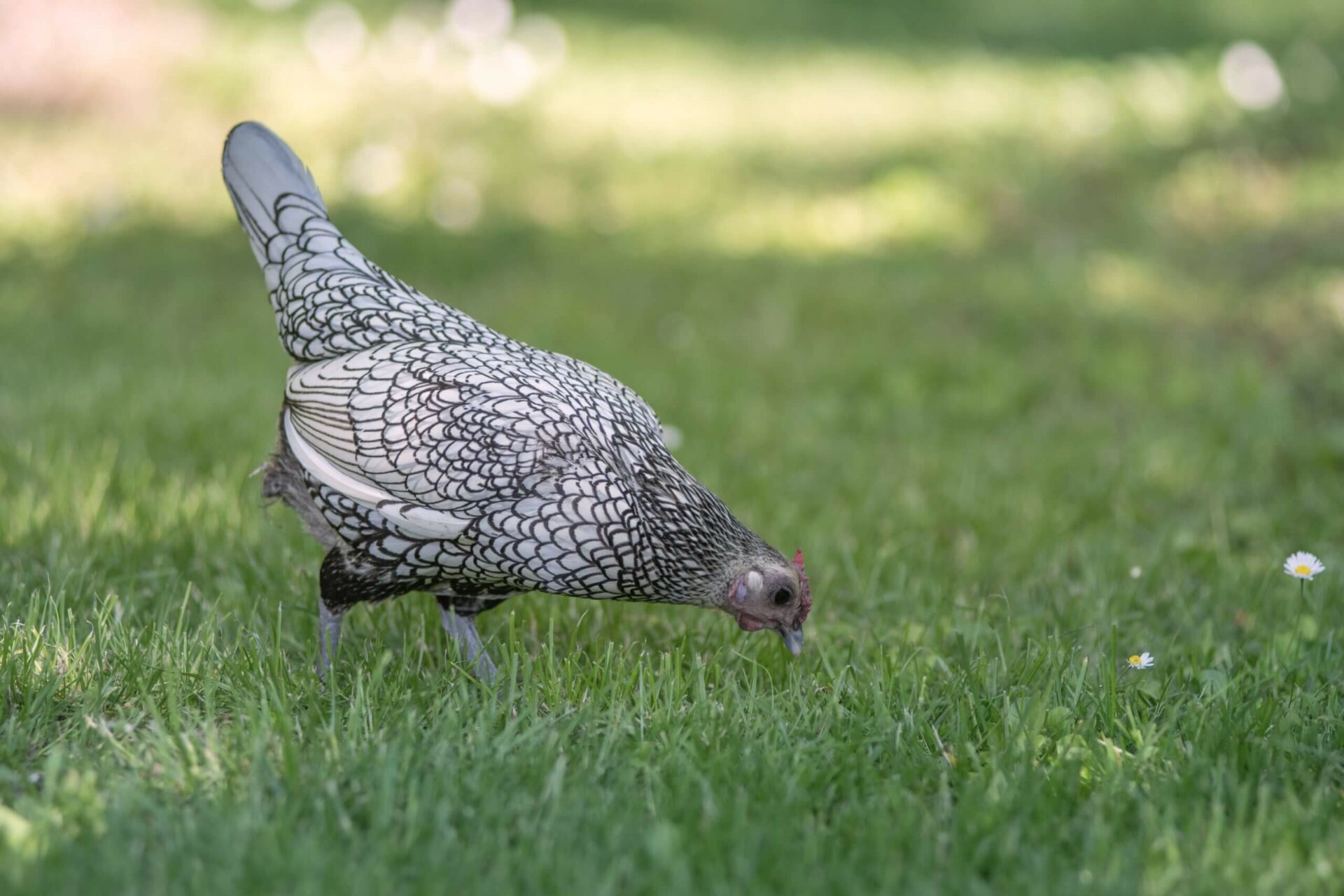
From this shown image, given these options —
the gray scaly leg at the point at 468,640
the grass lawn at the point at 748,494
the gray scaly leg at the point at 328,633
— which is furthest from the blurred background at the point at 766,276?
the gray scaly leg at the point at 468,640

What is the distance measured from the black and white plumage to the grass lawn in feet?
0.69

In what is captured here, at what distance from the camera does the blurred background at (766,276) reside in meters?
4.28

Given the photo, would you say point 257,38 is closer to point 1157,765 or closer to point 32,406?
point 32,406

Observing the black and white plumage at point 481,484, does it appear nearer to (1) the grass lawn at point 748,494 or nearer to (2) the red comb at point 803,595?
(2) the red comb at point 803,595

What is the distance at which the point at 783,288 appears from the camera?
279 inches

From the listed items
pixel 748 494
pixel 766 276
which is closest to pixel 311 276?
pixel 748 494

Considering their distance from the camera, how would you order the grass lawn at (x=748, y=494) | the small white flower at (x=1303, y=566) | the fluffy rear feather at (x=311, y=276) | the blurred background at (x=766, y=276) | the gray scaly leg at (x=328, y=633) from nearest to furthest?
the grass lawn at (x=748, y=494) → the gray scaly leg at (x=328, y=633) → the fluffy rear feather at (x=311, y=276) → the small white flower at (x=1303, y=566) → the blurred background at (x=766, y=276)

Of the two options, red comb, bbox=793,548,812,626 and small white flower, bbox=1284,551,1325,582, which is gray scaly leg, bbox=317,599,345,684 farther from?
small white flower, bbox=1284,551,1325,582

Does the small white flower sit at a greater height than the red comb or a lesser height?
greater

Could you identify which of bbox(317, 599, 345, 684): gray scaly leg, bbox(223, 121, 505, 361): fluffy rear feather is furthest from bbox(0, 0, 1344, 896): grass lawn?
bbox(223, 121, 505, 361): fluffy rear feather

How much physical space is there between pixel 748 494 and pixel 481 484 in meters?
2.01

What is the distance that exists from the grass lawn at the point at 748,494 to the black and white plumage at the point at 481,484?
209 mm

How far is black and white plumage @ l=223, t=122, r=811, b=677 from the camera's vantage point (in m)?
2.89

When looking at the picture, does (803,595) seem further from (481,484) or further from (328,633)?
(328,633)
